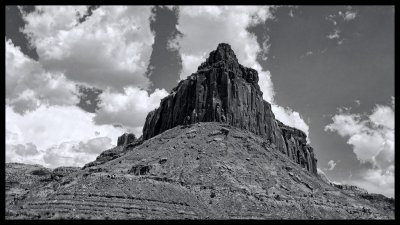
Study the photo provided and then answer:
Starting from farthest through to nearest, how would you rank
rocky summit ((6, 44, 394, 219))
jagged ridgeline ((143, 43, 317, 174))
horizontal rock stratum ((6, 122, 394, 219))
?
jagged ridgeline ((143, 43, 317, 174)) → rocky summit ((6, 44, 394, 219)) → horizontal rock stratum ((6, 122, 394, 219))

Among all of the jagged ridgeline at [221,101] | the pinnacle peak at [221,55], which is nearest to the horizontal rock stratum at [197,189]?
the jagged ridgeline at [221,101]

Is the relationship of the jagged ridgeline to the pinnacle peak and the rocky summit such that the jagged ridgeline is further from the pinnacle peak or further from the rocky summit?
the rocky summit

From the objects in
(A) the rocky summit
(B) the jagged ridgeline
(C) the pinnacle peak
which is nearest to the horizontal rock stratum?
(A) the rocky summit

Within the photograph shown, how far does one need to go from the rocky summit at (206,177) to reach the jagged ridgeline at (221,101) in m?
0.36

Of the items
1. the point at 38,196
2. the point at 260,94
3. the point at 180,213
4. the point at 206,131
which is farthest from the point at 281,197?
the point at 260,94

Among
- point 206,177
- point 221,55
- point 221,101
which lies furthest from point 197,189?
point 221,55

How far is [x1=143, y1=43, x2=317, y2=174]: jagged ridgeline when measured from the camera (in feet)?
506

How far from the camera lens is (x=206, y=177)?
107688 mm

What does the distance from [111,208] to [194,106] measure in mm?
76357

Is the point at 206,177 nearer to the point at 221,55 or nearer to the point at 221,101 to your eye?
the point at 221,101

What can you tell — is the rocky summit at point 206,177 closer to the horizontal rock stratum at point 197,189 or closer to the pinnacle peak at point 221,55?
the horizontal rock stratum at point 197,189

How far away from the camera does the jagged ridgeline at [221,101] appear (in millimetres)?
154375

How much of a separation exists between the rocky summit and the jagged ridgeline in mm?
363
